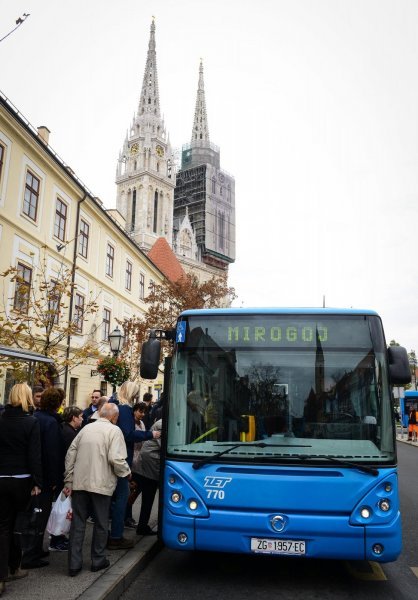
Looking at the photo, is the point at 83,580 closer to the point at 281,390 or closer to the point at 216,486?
the point at 216,486

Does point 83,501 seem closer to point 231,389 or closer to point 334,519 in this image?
point 231,389

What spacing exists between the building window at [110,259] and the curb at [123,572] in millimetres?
24714

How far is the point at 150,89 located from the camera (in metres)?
87.7

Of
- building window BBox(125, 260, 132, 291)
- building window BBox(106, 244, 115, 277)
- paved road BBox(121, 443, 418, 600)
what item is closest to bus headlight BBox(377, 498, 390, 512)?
paved road BBox(121, 443, 418, 600)

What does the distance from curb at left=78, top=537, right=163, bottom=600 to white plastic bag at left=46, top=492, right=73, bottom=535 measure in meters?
0.75

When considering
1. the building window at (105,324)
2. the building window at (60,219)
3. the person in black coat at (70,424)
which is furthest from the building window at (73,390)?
the person in black coat at (70,424)

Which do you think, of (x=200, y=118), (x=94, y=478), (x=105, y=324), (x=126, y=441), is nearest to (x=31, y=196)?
(x=105, y=324)

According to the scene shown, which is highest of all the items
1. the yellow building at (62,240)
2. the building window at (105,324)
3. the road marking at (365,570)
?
the yellow building at (62,240)

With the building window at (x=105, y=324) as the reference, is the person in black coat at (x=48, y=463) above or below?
below

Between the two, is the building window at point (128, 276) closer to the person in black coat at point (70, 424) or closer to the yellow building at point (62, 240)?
the yellow building at point (62, 240)

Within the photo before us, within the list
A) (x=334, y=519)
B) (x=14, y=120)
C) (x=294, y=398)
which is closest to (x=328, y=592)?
(x=334, y=519)

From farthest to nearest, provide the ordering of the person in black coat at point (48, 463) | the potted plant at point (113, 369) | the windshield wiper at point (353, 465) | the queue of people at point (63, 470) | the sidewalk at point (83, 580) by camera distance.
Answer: the potted plant at point (113, 369)
the person in black coat at point (48, 463)
the windshield wiper at point (353, 465)
the queue of people at point (63, 470)
the sidewalk at point (83, 580)

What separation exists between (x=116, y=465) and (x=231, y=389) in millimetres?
1361

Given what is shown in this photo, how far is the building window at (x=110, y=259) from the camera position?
30000 mm
